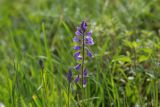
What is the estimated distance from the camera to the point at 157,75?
2480mm

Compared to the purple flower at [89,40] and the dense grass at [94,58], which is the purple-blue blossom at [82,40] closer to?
the purple flower at [89,40]

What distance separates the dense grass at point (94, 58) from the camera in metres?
2.57

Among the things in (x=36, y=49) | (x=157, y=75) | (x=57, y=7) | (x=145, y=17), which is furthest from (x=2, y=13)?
(x=157, y=75)

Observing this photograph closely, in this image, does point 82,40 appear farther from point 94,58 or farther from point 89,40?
point 94,58

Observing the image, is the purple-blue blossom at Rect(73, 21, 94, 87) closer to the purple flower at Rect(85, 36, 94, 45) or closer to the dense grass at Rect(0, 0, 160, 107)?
the purple flower at Rect(85, 36, 94, 45)

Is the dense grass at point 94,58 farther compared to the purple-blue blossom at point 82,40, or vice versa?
the dense grass at point 94,58

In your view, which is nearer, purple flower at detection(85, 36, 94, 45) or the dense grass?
purple flower at detection(85, 36, 94, 45)

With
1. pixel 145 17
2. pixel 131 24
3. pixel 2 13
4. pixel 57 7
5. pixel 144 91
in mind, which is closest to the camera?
pixel 144 91

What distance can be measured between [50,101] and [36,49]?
113 cm

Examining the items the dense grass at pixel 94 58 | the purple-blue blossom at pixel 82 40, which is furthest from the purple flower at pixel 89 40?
the dense grass at pixel 94 58

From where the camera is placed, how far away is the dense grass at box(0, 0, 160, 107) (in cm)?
257

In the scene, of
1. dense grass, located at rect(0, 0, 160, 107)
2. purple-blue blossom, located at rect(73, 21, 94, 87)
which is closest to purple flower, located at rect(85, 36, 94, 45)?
purple-blue blossom, located at rect(73, 21, 94, 87)

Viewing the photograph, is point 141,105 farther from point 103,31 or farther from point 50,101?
point 103,31

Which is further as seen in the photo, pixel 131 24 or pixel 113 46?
pixel 131 24
